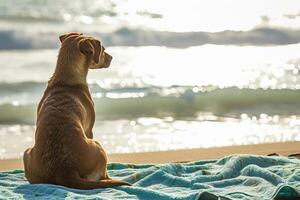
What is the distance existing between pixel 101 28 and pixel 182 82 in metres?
2.00

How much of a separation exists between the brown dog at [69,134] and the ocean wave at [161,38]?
20.8 feet

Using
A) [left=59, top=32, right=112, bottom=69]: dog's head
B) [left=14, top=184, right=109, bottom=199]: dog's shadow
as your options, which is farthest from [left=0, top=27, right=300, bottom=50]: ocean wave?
[left=14, top=184, right=109, bottom=199]: dog's shadow

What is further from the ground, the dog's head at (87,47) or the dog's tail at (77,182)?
the dog's head at (87,47)

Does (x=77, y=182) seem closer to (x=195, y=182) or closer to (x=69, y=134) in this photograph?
(x=69, y=134)

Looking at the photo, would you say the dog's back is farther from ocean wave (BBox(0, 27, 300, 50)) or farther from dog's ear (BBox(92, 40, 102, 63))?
ocean wave (BBox(0, 27, 300, 50))

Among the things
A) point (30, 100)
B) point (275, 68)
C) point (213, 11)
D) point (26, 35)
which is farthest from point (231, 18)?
point (30, 100)

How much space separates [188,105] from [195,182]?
16.1ft

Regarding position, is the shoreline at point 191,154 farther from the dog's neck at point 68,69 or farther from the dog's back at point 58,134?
the dog's back at point 58,134

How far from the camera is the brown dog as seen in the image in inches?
149

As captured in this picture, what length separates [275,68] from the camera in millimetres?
11133

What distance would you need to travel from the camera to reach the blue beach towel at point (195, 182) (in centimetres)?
370

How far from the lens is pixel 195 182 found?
413cm

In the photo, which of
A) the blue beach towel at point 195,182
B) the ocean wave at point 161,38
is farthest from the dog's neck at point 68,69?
the ocean wave at point 161,38

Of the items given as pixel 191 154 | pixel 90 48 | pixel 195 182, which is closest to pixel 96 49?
pixel 90 48
